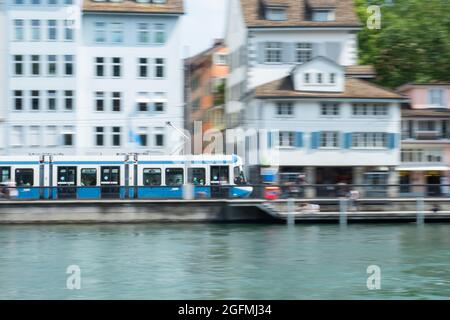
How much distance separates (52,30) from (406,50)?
25.5m

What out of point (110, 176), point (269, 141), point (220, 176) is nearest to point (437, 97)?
point (269, 141)

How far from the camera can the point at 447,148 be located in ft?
197

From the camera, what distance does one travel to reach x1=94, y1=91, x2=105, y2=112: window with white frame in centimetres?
5775

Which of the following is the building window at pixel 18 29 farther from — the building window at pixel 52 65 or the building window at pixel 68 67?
the building window at pixel 68 67

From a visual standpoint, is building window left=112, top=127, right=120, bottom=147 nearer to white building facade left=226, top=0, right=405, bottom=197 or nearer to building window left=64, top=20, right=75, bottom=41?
building window left=64, top=20, right=75, bottom=41

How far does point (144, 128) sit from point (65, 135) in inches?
177

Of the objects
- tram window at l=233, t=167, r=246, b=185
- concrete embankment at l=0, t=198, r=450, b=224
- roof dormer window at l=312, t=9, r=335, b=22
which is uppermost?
roof dormer window at l=312, t=9, r=335, b=22

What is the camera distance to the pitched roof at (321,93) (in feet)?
184

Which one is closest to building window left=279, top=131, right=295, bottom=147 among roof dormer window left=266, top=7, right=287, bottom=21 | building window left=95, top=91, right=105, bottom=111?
roof dormer window left=266, top=7, right=287, bottom=21

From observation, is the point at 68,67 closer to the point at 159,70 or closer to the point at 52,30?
the point at 52,30

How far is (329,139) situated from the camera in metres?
56.5

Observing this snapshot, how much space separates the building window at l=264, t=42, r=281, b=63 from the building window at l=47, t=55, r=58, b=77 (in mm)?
12134
